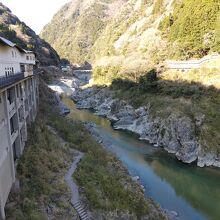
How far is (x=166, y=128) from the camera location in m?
40.1

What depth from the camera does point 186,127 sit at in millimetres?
37781

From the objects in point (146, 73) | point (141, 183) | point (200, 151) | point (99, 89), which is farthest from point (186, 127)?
point (99, 89)

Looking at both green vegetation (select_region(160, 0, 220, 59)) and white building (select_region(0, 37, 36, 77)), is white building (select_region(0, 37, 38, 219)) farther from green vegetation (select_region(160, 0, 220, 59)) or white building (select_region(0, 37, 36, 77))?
green vegetation (select_region(160, 0, 220, 59))

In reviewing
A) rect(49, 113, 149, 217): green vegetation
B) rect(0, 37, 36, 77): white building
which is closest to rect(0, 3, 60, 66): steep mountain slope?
rect(0, 37, 36, 77): white building

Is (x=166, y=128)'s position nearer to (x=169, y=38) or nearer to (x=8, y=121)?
(x=8, y=121)

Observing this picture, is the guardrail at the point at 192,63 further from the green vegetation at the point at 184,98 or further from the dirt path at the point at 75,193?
the dirt path at the point at 75,193

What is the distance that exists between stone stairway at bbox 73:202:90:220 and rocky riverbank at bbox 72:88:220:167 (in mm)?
17725

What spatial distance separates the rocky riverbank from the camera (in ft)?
114

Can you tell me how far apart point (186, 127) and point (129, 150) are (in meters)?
7.72

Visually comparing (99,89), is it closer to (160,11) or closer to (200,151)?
(160,11)

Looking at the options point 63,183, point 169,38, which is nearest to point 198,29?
point 169,38

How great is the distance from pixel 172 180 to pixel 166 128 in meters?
10.8

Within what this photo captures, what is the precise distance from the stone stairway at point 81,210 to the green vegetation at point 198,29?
36.4 metres

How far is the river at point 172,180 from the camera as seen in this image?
83.4ft
